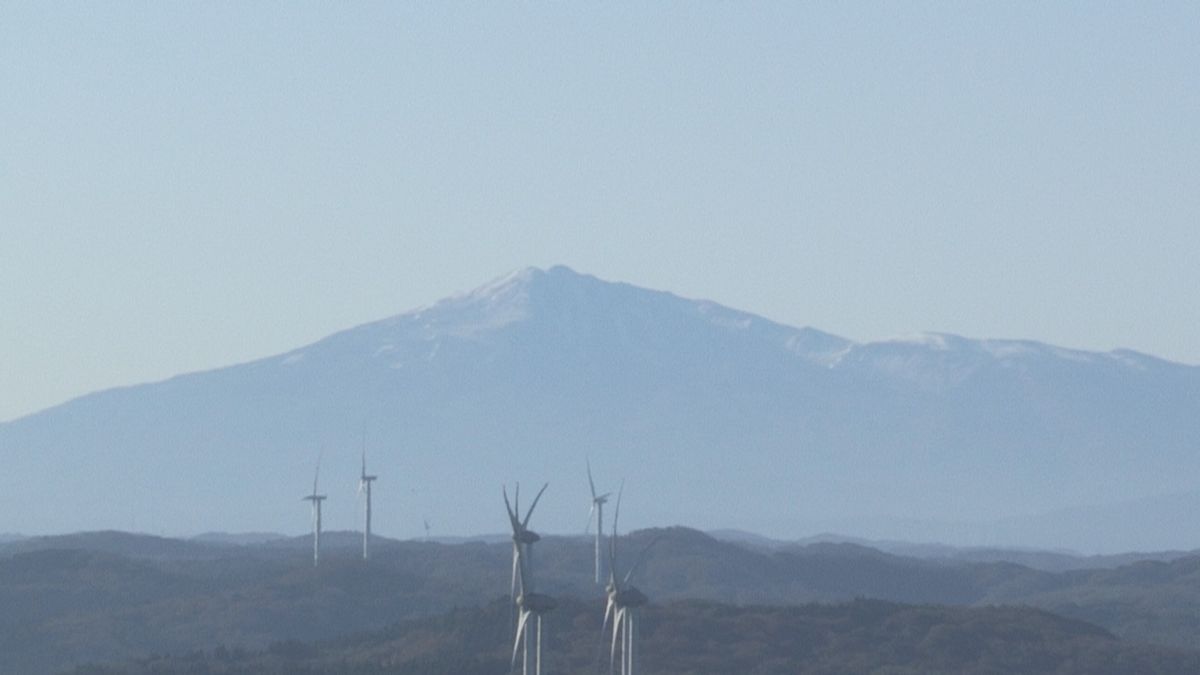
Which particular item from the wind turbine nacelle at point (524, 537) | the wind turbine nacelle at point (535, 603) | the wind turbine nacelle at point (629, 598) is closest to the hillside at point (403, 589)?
the wind turbine nacelle at point (524, 537)

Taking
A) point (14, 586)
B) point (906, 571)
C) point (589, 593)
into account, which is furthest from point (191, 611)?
point (906, 571)

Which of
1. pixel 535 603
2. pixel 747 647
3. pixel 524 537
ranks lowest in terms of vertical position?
pixel 535 603

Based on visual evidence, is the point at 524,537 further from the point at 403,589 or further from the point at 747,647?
the point at 403,589

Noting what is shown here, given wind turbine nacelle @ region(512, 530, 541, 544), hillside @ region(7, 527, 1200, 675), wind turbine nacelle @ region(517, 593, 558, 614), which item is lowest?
wind turbine nacelle @ region(517, 593, 558, 614)

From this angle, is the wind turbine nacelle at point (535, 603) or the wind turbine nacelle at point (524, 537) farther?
the wind turbine nacelle at point (524, 537)

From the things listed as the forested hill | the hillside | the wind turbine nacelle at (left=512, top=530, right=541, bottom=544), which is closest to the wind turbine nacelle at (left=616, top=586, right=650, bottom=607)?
the wind turbine nacelle at (left=512, top=530, right=541, bottom=544)

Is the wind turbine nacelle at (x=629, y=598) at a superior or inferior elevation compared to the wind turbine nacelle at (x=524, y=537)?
inferior

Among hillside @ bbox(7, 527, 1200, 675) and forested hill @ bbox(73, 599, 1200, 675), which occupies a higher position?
hillside @ bbox(7, 527, 1200, 675)

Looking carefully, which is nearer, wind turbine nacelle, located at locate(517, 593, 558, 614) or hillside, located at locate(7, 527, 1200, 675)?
wind turbine nacelle, located at locate(517, 593, 558, 614)

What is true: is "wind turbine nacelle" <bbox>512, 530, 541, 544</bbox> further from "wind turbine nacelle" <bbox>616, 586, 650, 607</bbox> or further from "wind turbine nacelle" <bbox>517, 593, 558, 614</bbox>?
"wind turbine nacelle" <bbox>616, 586, 650, 607</bbox>

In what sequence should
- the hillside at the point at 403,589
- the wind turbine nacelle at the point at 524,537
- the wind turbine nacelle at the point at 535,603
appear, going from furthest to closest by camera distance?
1. the hillside at the point at 403,589
2. the wind turbine nacelle at the point at 524,537
3. the wind turbine nacelle at the point at 535,603

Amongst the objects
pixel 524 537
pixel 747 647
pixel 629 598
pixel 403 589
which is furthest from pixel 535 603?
pixel 403 589

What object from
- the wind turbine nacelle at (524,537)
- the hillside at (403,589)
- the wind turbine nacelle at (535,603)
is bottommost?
the wind turbine nacelle at (535,603)

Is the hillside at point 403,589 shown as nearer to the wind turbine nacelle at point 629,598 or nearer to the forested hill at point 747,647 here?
the forested hill at point 747,647
